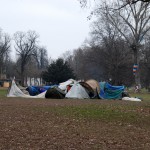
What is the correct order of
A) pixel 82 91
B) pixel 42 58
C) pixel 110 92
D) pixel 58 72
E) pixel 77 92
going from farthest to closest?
pixel 42 58
pixel 58 72
pixel 110 92
pixel 82 91
pixel 77 92

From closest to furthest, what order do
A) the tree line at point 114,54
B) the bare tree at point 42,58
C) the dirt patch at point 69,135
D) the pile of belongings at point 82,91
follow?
the dirt patch at point 69,135
the pile of belongings at point 82,91
the tree line at point 114,54
the bare tree at point 42,58

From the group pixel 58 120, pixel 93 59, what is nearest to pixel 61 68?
pixel 93 59

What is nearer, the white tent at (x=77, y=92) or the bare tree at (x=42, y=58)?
the white tent at (x=77, y=92)

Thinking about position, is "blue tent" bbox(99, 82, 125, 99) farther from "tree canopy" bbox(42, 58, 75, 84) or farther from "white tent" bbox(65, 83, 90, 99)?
"tree canopy" bbox(42, 58, 75, 84)

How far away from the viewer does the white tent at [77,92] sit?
33.2 m

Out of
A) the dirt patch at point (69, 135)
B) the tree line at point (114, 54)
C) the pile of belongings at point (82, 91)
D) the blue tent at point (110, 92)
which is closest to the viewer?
the dirt patch at point (69, 135)

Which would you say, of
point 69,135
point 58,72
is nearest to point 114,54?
point 58,72

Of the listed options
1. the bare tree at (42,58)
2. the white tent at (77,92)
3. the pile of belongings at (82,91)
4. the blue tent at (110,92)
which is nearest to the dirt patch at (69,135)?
the pile of belongings at (82,91)

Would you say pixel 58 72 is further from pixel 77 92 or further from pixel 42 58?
pixel 42 58

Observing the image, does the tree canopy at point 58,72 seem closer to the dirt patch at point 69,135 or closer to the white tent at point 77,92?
the white tent at point 77,92

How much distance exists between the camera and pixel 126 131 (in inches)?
434

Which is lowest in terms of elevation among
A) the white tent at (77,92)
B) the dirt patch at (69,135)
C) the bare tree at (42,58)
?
the dirt patch at (69,135)

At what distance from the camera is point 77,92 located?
109ft

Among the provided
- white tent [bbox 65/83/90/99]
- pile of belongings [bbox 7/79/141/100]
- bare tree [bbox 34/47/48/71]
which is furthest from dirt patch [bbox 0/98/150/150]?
bare tree [bbox 34/47/48/71]
